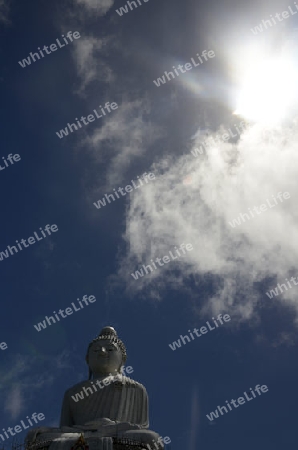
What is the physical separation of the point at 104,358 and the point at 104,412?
2.54m

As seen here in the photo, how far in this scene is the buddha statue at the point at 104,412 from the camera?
11.9 m

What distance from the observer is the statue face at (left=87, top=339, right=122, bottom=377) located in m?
16.7

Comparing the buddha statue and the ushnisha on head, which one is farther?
the ushnisha on head

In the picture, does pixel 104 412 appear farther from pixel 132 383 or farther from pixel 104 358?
pixel 104 358

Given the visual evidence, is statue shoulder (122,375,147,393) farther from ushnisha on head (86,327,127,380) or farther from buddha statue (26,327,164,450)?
ushnisha on head (86,327,127,380)

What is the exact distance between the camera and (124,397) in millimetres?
14844

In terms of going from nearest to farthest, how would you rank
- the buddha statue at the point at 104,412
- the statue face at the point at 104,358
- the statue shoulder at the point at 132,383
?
the buddha statue at the point at 104,412 → the statue shoulder at the point at 132,383 → the statue face at the point at 104,358

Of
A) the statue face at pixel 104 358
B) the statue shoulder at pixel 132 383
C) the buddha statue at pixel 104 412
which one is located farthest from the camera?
the statue face at pixel 104 358

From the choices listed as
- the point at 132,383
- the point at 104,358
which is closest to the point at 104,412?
the point at 132,383

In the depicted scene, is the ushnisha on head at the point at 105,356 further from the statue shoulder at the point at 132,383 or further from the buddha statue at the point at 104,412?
the statue shoulder at the point at 132,383

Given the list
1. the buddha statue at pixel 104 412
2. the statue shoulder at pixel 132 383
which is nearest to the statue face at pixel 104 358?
the buddha statue at pixel 104 412

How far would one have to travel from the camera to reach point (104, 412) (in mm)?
14422

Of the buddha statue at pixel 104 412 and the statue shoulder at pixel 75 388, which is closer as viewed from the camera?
the buddha statue at pixel 104 412

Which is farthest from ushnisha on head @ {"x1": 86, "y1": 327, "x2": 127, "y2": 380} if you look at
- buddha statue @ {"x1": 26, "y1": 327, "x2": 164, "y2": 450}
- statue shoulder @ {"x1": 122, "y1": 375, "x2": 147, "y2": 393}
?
statue shoulder @ {"x1": 122, "y1": 375, "x2": 147, "y2": 393}
